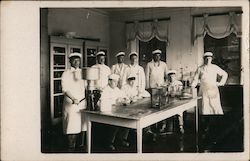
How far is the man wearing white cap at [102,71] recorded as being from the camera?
1.25m

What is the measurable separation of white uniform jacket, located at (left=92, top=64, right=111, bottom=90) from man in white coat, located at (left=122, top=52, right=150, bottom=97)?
88mm

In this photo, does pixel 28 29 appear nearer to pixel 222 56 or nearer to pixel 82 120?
pixel 82 120

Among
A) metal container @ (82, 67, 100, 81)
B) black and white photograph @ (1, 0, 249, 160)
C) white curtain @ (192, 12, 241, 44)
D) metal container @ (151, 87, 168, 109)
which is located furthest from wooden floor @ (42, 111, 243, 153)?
white curtain @ (192, 12, 241, 44)

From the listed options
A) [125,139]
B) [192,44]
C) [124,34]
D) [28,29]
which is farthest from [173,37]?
[28,29]

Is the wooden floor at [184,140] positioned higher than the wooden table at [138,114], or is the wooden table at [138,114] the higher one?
the wooden table at [138,114]

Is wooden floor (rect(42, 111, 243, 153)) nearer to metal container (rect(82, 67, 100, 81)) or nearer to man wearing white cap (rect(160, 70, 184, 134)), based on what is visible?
man wearing white cap (rect(160, 70, 184, 134))

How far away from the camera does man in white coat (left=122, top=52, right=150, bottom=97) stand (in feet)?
4.17

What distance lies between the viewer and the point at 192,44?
1.27 meters

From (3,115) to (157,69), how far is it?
2.32 feet

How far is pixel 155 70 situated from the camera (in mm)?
1267

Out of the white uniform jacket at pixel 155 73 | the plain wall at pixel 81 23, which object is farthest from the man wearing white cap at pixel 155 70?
the plain wall at pixel 81 23

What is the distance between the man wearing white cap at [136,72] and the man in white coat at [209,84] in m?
0.24

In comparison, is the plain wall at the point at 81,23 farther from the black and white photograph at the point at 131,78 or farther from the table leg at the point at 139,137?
the table leg at the point at 139,137

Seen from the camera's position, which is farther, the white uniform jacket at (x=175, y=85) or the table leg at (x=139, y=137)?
the white uniform jacket at (x=175, y=85)
